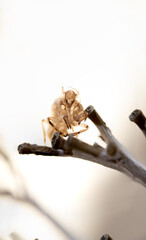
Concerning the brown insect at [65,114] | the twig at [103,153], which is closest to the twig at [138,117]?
the twig at [103,153]

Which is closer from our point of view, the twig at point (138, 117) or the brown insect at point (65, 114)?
the twig at point (138, 117)

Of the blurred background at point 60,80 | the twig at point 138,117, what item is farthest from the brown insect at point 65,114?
the twig at point 138,117

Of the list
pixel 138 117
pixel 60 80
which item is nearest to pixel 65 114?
pixel 60 80

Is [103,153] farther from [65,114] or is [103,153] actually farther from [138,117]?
[65,114]

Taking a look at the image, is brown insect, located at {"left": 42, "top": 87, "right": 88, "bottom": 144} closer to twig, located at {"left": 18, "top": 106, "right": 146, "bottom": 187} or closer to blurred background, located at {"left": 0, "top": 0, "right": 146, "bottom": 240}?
blurred background, located at {"left": 0, "top": 0, "right": 146, "bottom": 240}

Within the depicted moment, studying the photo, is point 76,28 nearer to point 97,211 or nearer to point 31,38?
point 31,38

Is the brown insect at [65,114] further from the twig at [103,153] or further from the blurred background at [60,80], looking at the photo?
the twig at [103,153]

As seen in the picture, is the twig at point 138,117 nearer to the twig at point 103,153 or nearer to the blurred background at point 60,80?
the twig at point 103,153

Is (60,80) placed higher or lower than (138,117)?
higher
